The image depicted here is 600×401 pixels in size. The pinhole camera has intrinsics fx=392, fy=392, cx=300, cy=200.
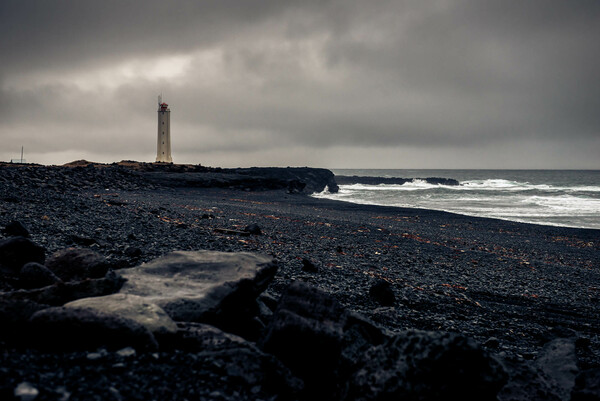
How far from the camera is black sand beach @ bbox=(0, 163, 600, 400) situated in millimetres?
2727

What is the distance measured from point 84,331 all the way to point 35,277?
1.94 m

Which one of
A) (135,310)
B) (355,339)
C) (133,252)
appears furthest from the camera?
(133,252)

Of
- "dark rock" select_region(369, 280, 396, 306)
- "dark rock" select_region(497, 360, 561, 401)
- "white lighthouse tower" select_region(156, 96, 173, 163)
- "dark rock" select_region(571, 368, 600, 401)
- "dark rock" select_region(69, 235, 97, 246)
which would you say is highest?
"white lighthouse tower" select_region(156, 96, 173, 163)

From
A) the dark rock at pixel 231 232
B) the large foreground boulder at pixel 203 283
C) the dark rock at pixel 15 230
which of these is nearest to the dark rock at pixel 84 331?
the large foreground boulder at pixel 203 283

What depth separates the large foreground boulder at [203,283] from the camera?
396cm

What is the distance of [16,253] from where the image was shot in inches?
202

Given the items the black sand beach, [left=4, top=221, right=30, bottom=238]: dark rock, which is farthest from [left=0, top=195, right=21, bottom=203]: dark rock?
[left=4, top=221, right=30, bottom=238]: dark rock

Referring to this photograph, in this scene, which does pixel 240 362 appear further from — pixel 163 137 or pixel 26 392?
pixel 163 137

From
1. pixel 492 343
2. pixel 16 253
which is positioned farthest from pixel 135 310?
pixel 492 343

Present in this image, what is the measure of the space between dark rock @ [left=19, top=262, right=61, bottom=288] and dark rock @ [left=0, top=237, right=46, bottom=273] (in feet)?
2.57

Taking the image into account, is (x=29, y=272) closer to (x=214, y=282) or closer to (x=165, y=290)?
(x=165, y=290)

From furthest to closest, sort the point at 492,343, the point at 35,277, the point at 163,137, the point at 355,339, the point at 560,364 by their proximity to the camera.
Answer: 1. the point at 163,137
2. the point at 492,343
3. the point at 35,277
4. the point at 560,364
5. the point at 355,339

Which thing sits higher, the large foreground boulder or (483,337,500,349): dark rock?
the large foreground boulder

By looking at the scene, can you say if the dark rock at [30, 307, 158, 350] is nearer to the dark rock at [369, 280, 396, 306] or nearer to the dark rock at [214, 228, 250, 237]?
the dark rock at [369, 280, 396, 306]
